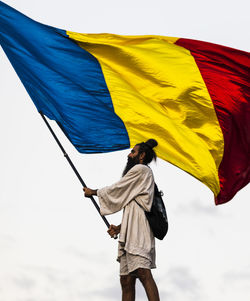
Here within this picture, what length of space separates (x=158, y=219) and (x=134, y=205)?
1.07 feet

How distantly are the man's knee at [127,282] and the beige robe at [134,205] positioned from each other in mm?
264

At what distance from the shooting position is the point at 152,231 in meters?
7.32

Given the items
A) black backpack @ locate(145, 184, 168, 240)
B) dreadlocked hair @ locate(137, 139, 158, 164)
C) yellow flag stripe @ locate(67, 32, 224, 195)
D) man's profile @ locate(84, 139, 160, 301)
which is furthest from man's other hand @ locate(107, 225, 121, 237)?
yellow flag stripe @ locate(67, 32, 224, 195)

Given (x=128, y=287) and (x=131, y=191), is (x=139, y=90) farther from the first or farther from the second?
(x=128, y=287)

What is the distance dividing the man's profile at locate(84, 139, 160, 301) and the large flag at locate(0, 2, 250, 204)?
1499 mm

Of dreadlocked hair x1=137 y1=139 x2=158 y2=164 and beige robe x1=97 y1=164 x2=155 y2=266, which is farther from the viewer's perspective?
dreadlocked hair x1=137 y1=139 x2=158 y2=164

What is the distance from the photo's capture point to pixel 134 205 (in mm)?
7324

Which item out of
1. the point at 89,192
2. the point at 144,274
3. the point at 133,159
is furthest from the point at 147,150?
the point at 144,274

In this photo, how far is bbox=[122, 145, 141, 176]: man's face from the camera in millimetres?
7582

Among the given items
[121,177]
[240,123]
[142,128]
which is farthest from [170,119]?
[121,177]

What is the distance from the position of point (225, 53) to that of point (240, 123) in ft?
3.68

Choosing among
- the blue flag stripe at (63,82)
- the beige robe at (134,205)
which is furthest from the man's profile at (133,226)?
the blue flag stripe at (63,82)

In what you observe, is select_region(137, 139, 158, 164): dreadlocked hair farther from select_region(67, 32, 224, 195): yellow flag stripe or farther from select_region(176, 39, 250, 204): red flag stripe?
select_region(176, 39, 250, 204): red flag stripe

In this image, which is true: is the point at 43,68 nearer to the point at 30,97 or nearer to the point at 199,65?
the point at 30,97
